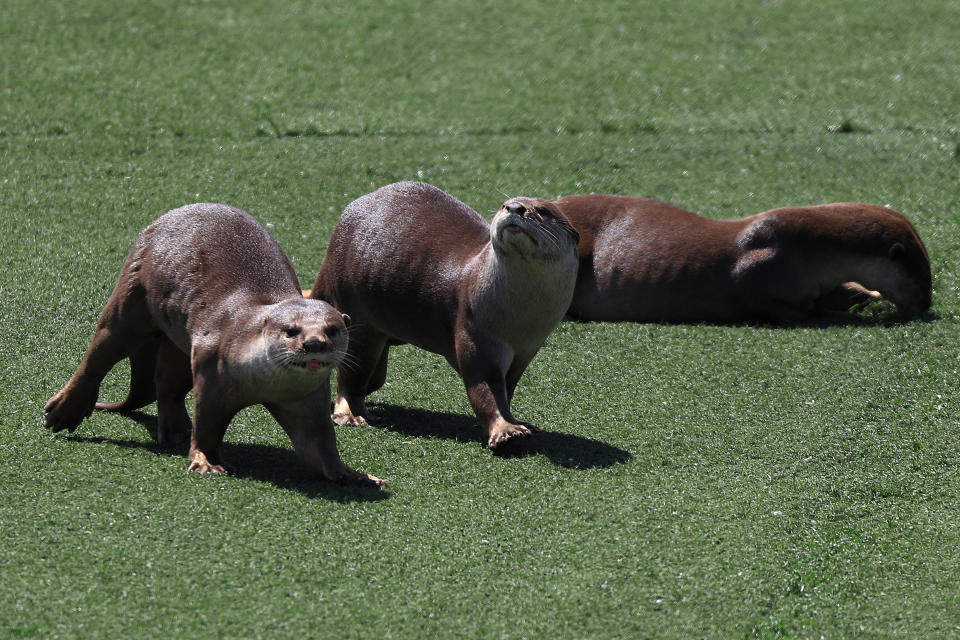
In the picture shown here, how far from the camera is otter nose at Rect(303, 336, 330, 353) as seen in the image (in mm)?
6508

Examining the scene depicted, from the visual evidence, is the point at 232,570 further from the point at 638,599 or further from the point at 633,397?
the point at 633,397

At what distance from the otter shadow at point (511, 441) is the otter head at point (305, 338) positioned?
130 cm

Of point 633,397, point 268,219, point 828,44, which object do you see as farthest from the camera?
point 828,44

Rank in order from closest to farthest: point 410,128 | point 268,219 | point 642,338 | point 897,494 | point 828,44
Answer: point 897,494
point 642,338
point 268,219
point 410,128
point 828,44

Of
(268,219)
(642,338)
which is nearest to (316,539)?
(642,338)

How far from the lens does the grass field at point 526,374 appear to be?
599 cm

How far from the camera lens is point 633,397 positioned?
28.6 feet

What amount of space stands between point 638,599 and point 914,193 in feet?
27.0

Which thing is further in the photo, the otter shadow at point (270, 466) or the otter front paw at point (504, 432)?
the otter front paw at point (504, 432)

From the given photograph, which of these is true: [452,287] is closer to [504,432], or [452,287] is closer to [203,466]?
[504,432]

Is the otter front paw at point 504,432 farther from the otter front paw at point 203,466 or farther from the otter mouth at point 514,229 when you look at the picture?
the otter front paw at point 203,466

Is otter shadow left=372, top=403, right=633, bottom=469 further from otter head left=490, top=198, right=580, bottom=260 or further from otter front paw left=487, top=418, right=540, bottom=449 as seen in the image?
otter head left=490, top=198, right=580, bottom=260

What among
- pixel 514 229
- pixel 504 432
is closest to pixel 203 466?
pixel 504 432

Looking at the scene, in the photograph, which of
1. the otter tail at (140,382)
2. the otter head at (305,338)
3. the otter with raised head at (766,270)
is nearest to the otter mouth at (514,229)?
the otter head at (305,338)
